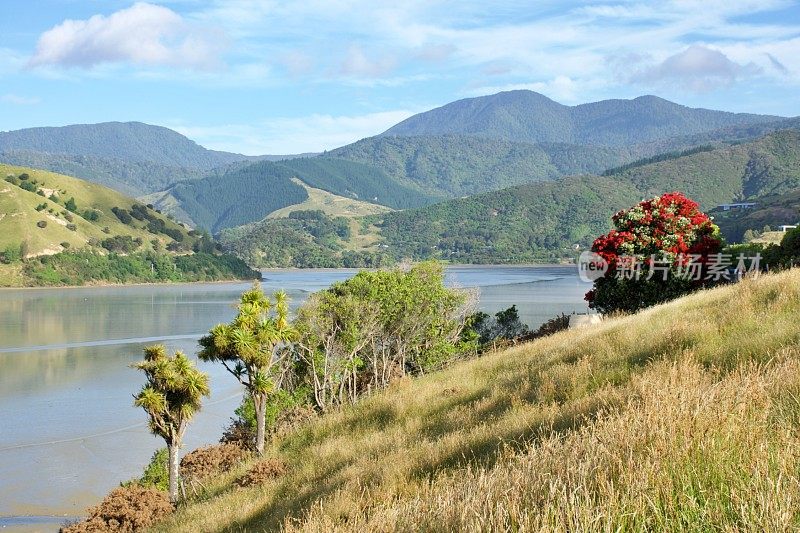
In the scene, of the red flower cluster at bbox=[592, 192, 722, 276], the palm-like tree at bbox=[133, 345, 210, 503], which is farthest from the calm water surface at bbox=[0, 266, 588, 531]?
the red flower cluster at bbox=[592, 192, 722, 276]

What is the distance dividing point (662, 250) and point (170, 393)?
21127 mm

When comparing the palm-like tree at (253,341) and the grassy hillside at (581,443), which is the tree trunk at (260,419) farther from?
the grassy hillside at (581,443)

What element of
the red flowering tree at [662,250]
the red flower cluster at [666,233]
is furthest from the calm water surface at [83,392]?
the red flower cluster at [666,233]

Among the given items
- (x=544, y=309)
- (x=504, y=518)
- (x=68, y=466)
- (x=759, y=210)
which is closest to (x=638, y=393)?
(x=504, y=518)

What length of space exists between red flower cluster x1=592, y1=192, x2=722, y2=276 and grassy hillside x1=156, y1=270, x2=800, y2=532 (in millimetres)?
14799

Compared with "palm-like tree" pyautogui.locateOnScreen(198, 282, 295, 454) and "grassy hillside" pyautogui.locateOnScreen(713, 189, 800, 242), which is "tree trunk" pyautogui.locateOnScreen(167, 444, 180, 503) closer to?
"palm-like tree" pyautogui.locateOnScreen(198, 282, 295, 454)

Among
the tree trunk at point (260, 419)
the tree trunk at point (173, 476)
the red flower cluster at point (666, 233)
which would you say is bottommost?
the tree trunk at point (173, 476)

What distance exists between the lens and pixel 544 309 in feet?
317

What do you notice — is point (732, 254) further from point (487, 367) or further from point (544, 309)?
point (544, 309)

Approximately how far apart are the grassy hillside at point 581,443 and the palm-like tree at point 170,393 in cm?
702

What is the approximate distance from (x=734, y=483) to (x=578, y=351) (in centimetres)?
1086

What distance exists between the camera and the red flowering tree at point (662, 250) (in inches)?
1289

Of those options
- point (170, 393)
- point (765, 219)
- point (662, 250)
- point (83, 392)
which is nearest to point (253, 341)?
point (170, 393)

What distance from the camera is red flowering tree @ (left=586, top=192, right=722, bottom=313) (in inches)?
1289
